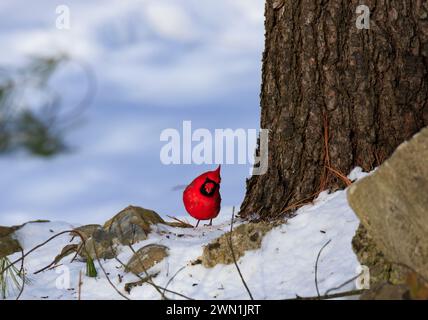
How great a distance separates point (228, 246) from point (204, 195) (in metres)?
0.83

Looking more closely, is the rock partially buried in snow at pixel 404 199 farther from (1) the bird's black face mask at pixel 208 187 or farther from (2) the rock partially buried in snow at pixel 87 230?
(2) the rock partially buried in snow at pixel 87 230

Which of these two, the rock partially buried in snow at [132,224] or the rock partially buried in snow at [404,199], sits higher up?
the rock partially buried in snow at [404,199]

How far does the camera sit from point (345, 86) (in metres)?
4.49

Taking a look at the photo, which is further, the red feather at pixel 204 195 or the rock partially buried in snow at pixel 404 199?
the red feather at pixel 204 195

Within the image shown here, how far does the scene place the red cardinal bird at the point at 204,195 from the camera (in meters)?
4.80

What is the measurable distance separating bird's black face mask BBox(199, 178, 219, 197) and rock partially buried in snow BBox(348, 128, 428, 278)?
182cm

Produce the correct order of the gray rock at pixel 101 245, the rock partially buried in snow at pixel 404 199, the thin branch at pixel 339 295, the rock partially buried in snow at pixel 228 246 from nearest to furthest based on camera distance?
1. the rock partially buried in snow at pixel 404 199
2. the thin branch at pixel 339 295
3. the rock partially buried in snow at pixel 228 246
4. the gray rock at pixel 101 245

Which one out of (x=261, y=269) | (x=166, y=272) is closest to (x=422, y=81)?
(x=261, y=269)

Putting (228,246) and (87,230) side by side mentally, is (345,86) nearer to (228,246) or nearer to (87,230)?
(228,246)

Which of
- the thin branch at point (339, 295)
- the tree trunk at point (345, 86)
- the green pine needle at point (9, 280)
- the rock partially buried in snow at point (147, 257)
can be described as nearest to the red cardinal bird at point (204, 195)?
the tree trunk at point (345, 86)

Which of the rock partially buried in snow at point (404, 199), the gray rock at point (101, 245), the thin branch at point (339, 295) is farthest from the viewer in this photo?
the gray rock at point (101, 245)

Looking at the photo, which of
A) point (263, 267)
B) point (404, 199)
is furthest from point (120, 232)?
point (404, 199)

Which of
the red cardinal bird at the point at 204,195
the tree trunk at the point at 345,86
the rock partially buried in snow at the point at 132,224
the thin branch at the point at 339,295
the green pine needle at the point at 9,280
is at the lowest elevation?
the green pine needle at the point at 9,280
